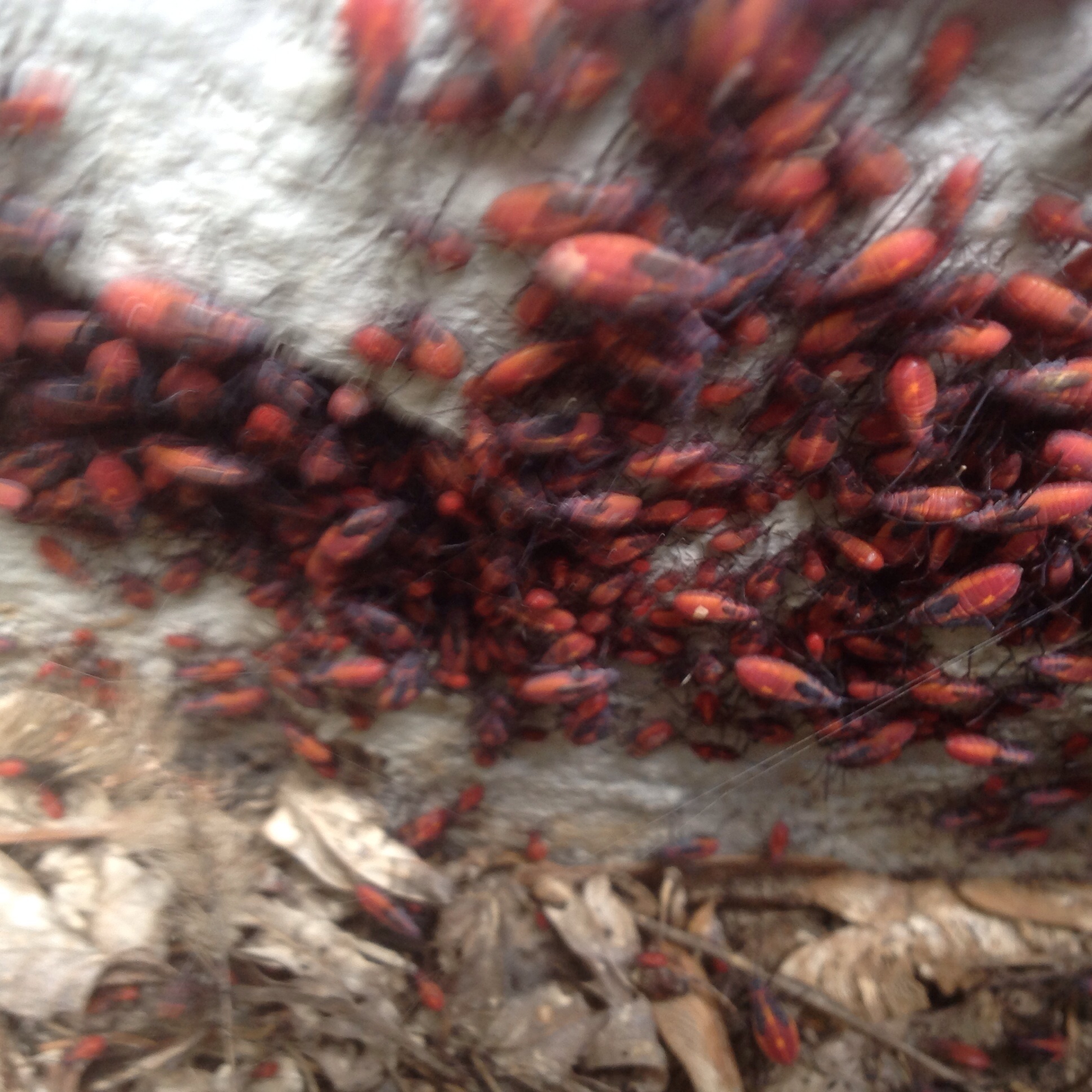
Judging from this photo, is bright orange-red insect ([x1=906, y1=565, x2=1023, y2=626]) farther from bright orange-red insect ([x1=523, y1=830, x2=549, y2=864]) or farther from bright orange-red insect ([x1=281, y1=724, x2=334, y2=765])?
bright orange-red insect ([x1=281, y1=724, x2=334, y2=765])

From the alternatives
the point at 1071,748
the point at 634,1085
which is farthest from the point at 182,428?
the point at 1071,748

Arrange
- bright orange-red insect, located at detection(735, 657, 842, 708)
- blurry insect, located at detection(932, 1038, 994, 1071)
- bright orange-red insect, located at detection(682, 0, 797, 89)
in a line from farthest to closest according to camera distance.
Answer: blurry insect, located at detection(932, 1038, 994, 1071), bright orange-red insect, located at detection(735, 657, 842, 708), bright orange-red insect, located at detection(682, 0, 797, 89)

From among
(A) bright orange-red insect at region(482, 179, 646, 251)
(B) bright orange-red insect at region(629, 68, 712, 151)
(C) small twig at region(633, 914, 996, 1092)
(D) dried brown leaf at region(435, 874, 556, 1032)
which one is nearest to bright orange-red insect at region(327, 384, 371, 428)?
(A) bright orange-red insect at region(482, 179, 646, 251)

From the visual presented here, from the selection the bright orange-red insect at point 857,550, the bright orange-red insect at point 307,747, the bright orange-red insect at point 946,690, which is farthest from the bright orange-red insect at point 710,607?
the bright orange-red insect at point 307,747

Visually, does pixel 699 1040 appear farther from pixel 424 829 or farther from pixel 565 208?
pixel 565 208

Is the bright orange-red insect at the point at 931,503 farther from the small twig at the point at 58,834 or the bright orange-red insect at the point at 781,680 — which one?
the small twig at the point at 58,834

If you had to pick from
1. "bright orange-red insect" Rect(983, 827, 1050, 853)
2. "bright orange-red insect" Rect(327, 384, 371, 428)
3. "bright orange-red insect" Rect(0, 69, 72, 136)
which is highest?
"bright orange-red insect" Rect(0, 69, 72, 136)

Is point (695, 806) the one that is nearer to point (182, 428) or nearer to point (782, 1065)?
point (782, 1065)
